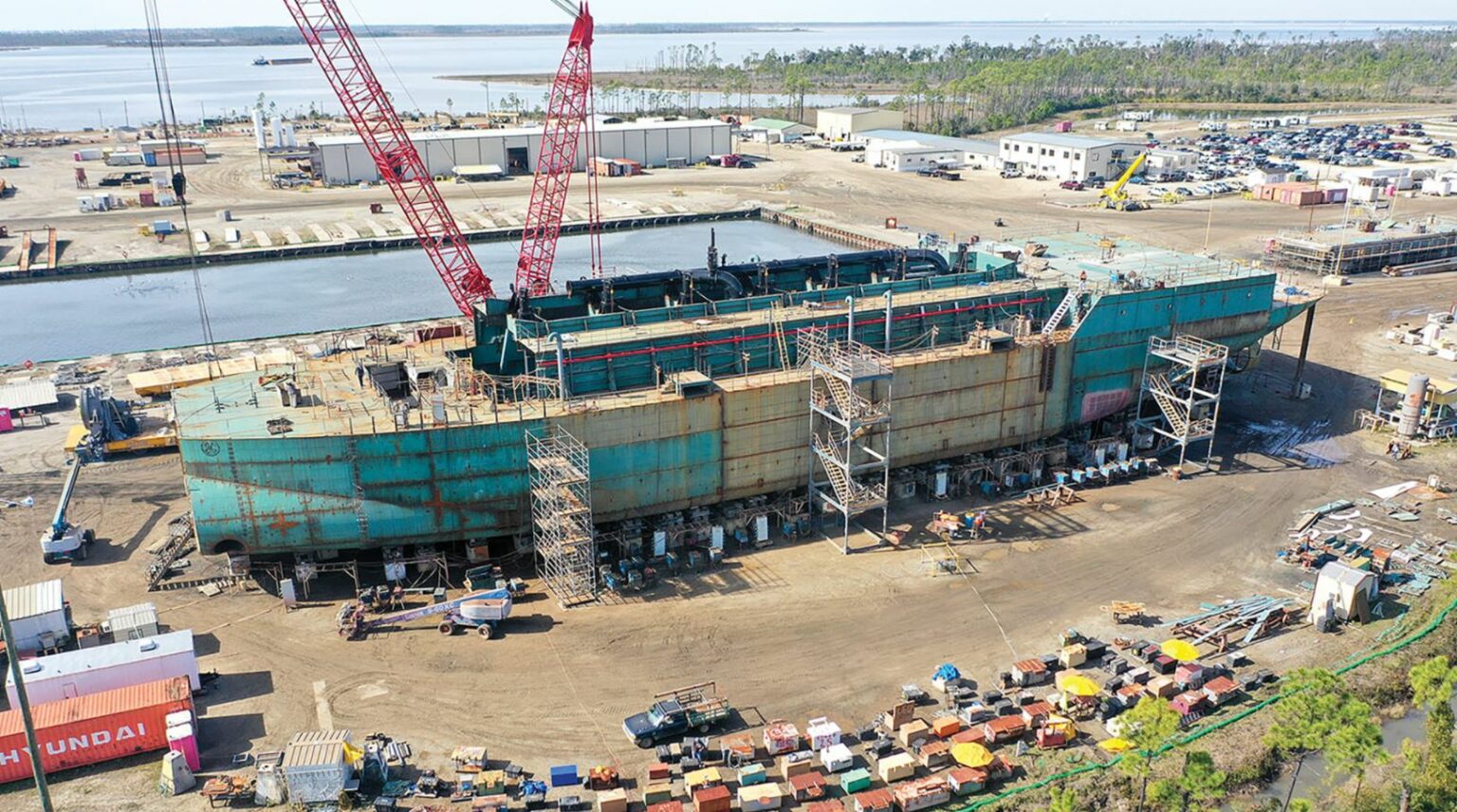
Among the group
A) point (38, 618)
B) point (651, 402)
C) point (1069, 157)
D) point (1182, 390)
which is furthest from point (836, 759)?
point (1069, 157)

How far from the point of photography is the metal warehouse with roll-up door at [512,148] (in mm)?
135500

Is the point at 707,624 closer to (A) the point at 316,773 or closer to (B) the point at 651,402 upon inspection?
(B) the point at 651,402

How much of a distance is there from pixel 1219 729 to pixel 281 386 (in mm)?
38123

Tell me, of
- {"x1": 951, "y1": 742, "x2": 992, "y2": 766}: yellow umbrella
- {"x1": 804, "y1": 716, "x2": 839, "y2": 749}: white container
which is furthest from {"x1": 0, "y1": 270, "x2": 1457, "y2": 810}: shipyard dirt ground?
{"x1": 951, "y1": 742, "x2": 992, "y2": 766}: yellow umbrella

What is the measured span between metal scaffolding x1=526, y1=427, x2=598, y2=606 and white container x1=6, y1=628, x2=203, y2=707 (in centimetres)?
1274

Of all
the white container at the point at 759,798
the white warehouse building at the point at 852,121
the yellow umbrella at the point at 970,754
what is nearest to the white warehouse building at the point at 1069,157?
the white warehouse building at the point at 852,121

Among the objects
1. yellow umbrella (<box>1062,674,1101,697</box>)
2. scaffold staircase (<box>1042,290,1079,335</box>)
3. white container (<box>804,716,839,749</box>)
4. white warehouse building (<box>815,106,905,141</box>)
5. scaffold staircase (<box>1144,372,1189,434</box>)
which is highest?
white warehouse building (<box>815,106,905,141</box>)

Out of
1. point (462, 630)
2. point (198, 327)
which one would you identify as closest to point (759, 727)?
point (462, 630)

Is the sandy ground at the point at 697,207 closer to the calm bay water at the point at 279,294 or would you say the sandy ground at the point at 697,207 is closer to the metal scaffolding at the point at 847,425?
the calm bay water at the point at 279,294

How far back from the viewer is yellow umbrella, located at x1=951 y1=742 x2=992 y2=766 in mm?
29812

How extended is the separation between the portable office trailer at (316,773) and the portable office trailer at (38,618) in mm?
13337

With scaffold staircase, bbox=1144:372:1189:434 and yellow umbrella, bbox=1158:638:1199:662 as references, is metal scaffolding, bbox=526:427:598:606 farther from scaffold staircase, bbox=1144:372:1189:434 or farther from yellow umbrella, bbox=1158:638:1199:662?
scaffold staircase, bbox=1144:372:1189:434

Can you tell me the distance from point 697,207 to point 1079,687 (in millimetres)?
101828

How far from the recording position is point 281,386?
43938 millimetres
